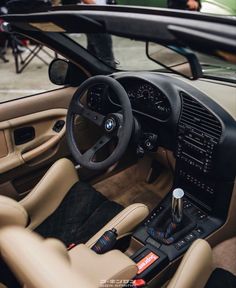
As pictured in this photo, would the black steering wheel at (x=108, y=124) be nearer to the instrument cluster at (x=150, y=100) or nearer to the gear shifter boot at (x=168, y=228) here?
the instrument cluster at (x=150, y=100)

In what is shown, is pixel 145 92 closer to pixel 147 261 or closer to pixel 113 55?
pixel 113 55

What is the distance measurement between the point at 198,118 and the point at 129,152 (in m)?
0.81

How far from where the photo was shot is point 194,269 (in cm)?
139

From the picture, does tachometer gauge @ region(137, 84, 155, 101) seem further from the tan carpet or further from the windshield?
the tan carpet

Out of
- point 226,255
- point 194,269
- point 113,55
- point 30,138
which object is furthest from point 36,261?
point 113,55

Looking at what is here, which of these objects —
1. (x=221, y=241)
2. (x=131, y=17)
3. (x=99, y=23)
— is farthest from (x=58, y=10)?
(x=221, y=241)

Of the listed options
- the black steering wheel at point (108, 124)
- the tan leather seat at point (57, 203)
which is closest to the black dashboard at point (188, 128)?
the black steering wheel at point (108, 124)

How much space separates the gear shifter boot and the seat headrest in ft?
2.88

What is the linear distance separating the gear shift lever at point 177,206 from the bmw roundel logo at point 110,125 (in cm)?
42

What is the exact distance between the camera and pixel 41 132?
2.24 m

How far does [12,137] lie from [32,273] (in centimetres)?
139

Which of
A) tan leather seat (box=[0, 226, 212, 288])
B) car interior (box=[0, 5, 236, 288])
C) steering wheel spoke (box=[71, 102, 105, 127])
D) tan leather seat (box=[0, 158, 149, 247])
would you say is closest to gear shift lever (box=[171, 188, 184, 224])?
car interior (box=[0, 5, 236, 288])

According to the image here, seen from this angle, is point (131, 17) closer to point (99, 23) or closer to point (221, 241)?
point (99, 23)

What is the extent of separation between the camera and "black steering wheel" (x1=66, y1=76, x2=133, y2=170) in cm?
167
